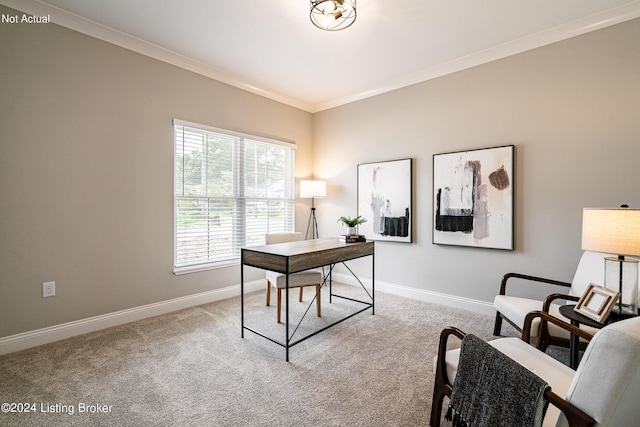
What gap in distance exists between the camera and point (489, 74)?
3219mm

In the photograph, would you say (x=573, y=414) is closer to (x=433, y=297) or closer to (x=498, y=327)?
(x=498, y=327)

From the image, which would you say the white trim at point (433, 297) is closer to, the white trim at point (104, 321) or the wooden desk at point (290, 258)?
the wooden desk at point (290, 258)

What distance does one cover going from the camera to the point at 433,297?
3635 mm

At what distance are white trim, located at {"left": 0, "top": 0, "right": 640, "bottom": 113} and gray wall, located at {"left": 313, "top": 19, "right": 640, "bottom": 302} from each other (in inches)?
2.7

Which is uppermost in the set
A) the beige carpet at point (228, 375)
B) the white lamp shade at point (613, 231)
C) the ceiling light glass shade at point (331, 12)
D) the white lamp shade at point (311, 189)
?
the ceiling light glass shade at point (331, 12)

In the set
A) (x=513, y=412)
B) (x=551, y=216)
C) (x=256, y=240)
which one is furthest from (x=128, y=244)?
(x=551, y=216)

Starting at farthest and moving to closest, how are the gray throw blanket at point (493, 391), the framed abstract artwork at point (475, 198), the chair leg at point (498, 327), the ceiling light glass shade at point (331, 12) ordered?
the framed abstract artwork at point (475, 198), the chair leg at point (498, 327), the ceiling light glass shade at point (331, 12), the gray throw blanket at point (493, 391)

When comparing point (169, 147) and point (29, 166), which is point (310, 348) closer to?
point (169, 147)

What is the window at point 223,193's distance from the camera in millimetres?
3457

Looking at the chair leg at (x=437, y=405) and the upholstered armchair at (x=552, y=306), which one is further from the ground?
the upholstered armchair at (x=552, y=306)

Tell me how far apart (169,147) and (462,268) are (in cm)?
361

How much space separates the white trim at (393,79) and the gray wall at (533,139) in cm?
7

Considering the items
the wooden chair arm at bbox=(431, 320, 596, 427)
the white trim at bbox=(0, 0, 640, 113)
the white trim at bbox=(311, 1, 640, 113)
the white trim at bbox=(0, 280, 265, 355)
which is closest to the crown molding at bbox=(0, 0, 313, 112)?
the white trim at bbox=(0, 0, 640, 113)

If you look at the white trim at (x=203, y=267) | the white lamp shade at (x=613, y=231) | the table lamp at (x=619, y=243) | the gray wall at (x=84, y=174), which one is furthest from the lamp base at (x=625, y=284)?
the gray wall at (x=84, y=174)
